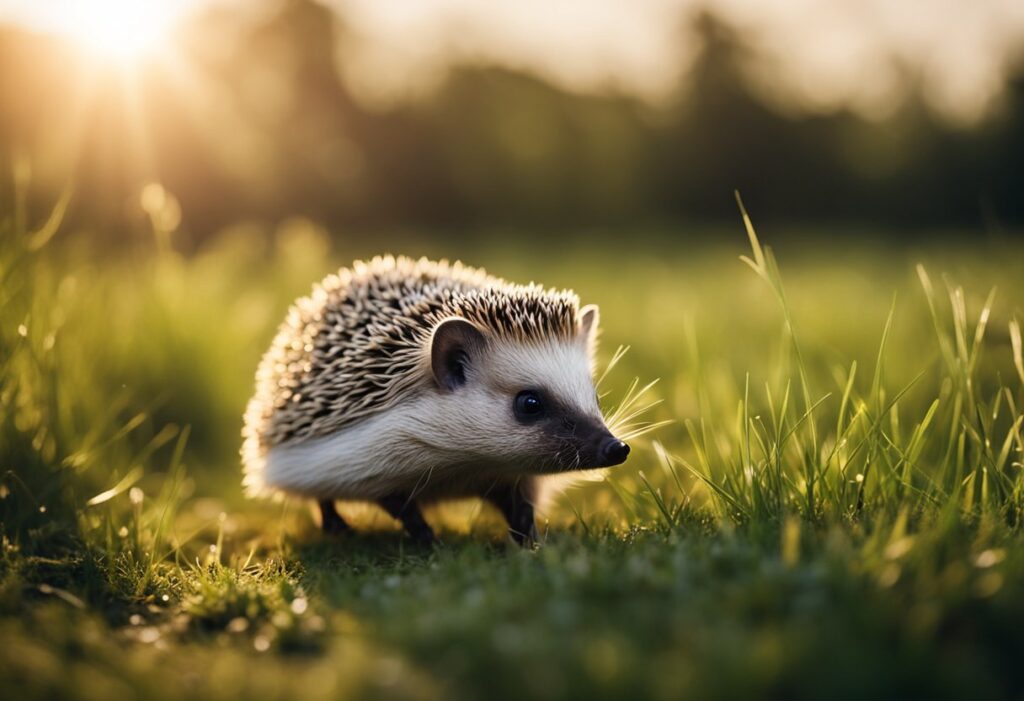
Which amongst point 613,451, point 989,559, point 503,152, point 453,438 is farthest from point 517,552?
point 503,152

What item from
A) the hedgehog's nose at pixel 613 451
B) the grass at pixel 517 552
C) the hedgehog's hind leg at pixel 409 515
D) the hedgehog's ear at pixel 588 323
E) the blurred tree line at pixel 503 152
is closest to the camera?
the grass at pixel 517 552

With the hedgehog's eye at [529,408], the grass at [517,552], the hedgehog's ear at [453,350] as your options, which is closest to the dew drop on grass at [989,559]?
the grass at [517,552]

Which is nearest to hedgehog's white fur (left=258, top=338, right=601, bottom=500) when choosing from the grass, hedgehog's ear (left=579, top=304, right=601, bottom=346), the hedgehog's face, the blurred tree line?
the hedgehog's face

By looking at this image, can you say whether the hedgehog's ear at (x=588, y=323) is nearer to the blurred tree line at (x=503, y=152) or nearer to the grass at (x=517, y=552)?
the grass at (x=517, y=552)

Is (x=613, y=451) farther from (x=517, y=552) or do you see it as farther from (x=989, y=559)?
(x=989, y=559)

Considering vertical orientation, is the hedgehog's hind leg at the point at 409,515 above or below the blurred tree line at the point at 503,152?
below

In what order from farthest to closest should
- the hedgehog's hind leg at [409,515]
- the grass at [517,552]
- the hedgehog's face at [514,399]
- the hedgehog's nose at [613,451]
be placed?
the hedgehog's hind leg at [409,515] < the hedgehog's face at [514,399] < the hedgehog's nose at [613,451] < the grass at [517,552]

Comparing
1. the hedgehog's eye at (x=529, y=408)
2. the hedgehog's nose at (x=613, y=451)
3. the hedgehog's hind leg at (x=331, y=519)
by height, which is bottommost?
the hedgehog's hind leg at (x=331, y=519)
